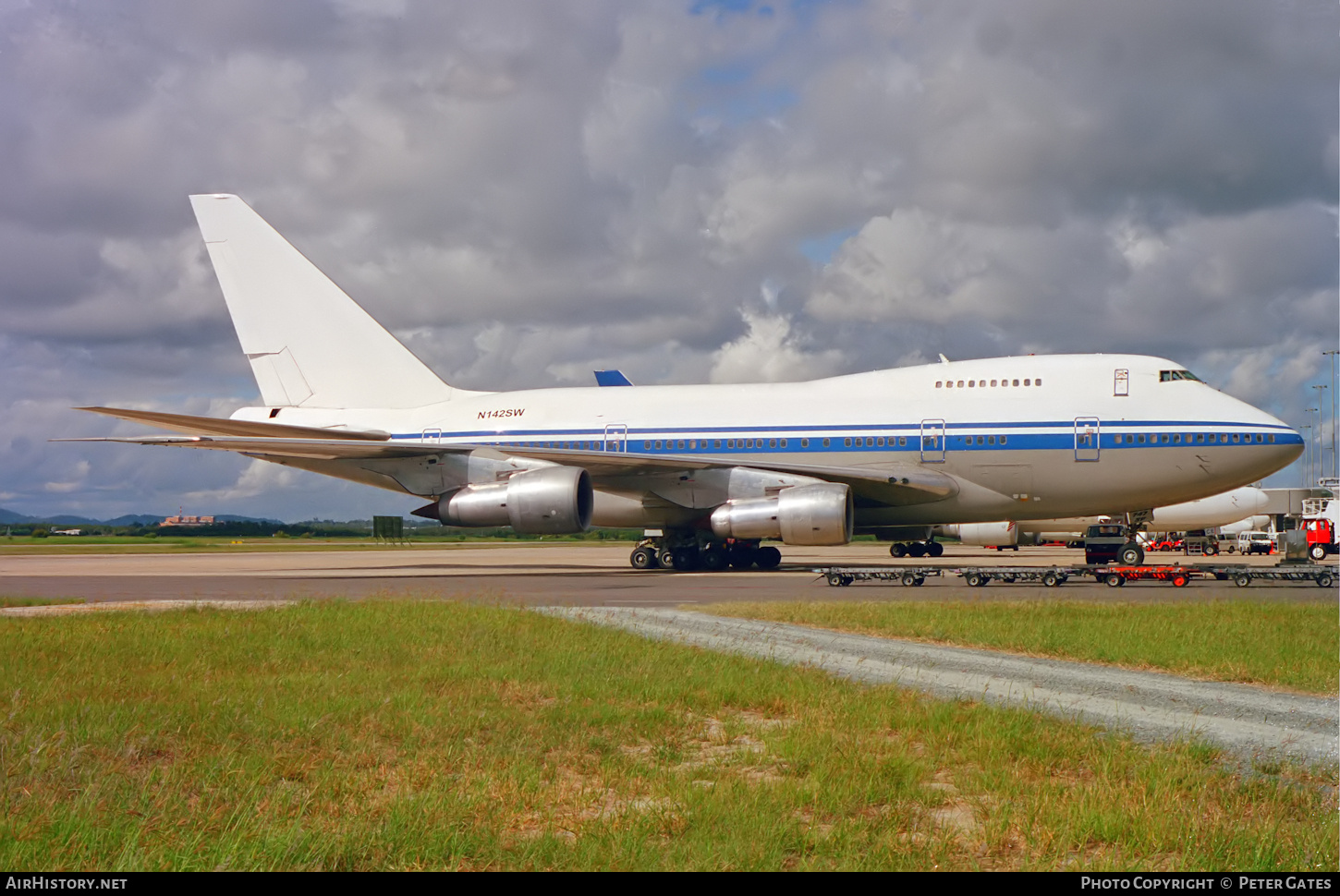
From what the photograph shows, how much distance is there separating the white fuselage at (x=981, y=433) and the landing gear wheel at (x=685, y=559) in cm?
120

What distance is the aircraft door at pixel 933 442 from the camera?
23.7 metres

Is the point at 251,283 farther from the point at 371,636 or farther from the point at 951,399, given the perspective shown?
the point at 371,636

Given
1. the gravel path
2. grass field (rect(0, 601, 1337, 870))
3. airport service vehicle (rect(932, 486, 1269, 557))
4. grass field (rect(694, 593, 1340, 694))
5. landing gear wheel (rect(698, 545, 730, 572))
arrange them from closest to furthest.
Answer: grass field (rect(0, 601, 1337, 870))
the gravel path
grass field (rect(694, 593, 1340, 694))
landing gear wheel (rect(698, 545, 730, 572))
airport service vehicle (rect(932, 486, 1269, 557))

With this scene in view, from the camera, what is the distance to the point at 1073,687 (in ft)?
27.2

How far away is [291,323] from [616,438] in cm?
979

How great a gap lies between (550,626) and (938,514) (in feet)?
48.6

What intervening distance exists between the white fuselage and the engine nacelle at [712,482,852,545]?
188 centimetres

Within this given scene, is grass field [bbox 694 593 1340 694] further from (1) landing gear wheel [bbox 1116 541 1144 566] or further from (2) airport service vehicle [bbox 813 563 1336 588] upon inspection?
(1) landing gear wheel [bbox 1116 541 1144 566]

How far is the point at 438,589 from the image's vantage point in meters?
19.5

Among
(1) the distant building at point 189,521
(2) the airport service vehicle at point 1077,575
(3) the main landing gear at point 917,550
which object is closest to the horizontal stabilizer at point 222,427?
(2) the airport service vehicle at point 1077,575

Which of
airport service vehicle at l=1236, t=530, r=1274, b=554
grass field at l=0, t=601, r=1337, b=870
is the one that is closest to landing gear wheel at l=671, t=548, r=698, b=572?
grass field at l=0, t=601, r=1337, b=870

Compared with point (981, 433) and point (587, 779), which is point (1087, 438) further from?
point (587, 779)

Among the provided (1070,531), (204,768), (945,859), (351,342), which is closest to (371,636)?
(204,768)

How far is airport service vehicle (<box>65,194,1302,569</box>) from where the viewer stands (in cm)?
2291
